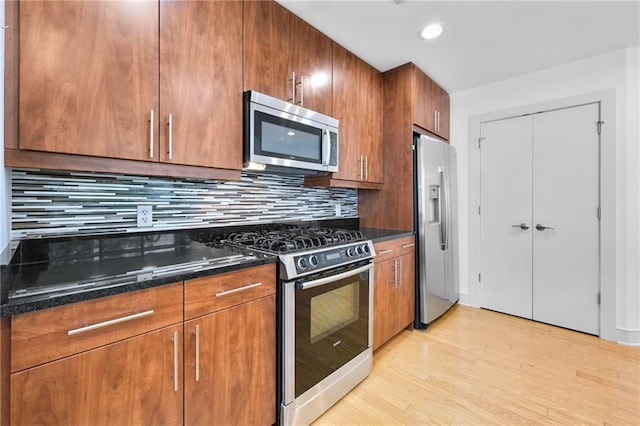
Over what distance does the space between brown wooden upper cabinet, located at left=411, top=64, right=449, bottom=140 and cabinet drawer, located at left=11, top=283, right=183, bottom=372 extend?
2466 millimetres

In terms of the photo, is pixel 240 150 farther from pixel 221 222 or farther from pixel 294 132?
pixel 221 222

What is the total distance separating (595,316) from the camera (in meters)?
2.60

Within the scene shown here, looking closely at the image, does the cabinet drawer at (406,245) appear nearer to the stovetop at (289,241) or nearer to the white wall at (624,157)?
the stovetop at (289,241)

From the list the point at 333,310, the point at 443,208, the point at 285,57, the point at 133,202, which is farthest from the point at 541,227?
the point at 133,202

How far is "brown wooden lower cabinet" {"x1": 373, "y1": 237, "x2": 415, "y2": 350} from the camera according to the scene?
2.22 metres

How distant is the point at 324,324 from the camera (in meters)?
1.66

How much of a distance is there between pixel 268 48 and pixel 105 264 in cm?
147

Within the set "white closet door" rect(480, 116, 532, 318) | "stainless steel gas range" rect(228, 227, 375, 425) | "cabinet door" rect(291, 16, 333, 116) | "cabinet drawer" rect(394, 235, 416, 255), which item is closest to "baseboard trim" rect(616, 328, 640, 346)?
"white closet door" rect(480, 116, 532, 318)

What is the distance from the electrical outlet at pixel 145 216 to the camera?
5.27 ft

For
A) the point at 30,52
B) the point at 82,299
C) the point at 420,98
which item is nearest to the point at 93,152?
the point at 30,52

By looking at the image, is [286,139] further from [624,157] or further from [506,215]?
[624,157]

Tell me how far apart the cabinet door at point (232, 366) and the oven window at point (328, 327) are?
147 mm

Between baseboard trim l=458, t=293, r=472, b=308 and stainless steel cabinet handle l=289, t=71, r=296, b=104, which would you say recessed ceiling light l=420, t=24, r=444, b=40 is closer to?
stainless steel cabinet handle l=289, t=71, r=296, b=104

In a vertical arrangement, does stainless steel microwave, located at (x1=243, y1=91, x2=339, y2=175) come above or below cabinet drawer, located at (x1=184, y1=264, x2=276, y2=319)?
above
